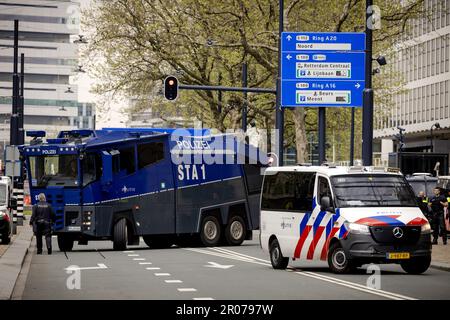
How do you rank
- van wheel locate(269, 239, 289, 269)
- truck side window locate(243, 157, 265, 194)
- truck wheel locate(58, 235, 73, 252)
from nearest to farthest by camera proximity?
van wheel locate(269, 239, 289, 269) → truck wheel locate(58, 235, 73, 252) → truck side window locate(243, 157, 265, 194)

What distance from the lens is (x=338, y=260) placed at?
24125mm

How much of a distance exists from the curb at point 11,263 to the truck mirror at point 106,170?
296 cm

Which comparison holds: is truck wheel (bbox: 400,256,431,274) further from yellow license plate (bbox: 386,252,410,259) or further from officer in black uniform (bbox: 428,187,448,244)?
officer in black uniform (bbox: 428,187,448,244)

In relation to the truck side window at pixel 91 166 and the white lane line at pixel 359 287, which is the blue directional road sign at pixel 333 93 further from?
the white lane line at pixel 359 287

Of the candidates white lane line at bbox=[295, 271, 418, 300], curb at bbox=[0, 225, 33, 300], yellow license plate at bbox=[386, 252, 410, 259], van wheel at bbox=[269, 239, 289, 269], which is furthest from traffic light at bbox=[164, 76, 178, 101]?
yellow license plate at bbox=[386, 252, 410, 259]

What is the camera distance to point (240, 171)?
39250 millimetres

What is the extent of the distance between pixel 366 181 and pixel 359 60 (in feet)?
54.2

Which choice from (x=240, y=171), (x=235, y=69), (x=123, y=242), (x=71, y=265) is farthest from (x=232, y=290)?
(x=235, y=69)

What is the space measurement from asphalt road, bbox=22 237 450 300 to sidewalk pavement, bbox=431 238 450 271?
2.56 feet

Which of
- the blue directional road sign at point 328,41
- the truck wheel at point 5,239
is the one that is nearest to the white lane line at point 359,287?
the truck wheel at point 5,239

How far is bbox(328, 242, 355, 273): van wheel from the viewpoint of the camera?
77.9 feet

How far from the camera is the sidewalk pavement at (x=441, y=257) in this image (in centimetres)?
2635

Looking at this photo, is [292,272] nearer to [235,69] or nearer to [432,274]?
[432,274]

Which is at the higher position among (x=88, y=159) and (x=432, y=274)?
(x=88, y=159)
